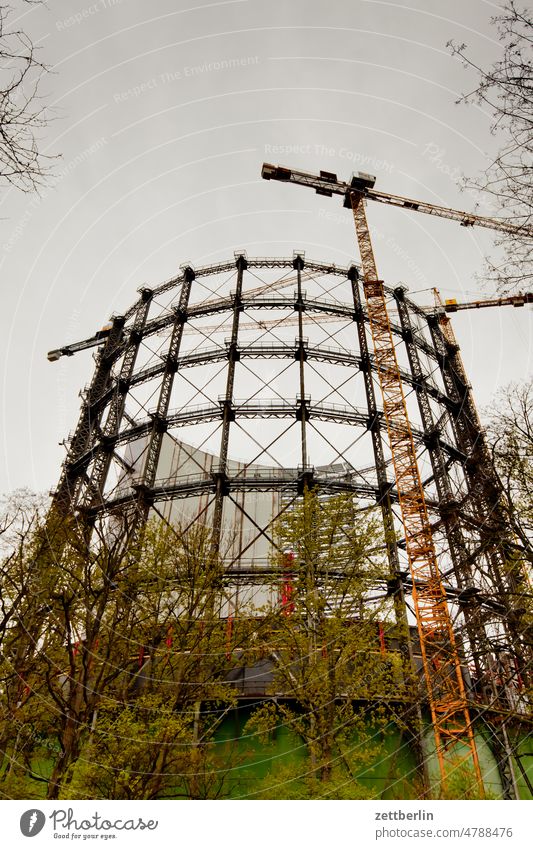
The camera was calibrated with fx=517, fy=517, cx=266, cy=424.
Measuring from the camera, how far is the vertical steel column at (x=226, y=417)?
18.4m

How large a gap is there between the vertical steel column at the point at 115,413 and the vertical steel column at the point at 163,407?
243 cm

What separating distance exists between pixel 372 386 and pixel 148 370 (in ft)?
35.2

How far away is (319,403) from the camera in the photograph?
22.2 metres

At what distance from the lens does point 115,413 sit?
2575cm

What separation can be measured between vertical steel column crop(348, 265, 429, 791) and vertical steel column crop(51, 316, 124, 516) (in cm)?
1332

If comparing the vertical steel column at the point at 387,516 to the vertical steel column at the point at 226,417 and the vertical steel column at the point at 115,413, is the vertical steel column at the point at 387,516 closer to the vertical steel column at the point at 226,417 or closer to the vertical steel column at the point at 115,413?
the vertical steel column at the point at 226,417

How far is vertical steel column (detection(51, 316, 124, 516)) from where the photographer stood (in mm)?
25734

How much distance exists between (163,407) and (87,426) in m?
9.86
